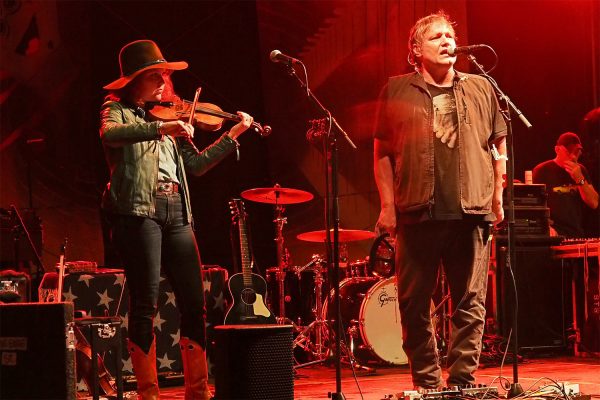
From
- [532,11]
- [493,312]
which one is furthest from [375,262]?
[532,11]

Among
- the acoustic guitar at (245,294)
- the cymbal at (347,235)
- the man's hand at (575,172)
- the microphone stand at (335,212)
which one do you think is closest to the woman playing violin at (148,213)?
the microphone stand at (335,212)

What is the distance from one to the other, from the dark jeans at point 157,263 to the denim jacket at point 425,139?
1.07 m

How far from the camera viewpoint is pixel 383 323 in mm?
7426

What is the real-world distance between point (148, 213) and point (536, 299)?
460 cm

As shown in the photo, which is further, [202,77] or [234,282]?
[202,77]

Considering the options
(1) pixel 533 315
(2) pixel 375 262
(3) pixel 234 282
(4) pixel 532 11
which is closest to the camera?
(2) pixel 375 262

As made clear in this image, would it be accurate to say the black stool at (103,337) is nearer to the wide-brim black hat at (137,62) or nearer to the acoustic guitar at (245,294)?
the wide-brim black hat at (137,62)

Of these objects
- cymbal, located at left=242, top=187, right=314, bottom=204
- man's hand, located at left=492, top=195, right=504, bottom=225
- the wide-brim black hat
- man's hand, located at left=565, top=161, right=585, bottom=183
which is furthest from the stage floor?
the wide-brim black hat

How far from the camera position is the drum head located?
7.36 metres

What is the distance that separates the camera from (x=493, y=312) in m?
7.72

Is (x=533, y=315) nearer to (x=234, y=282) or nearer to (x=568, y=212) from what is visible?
(x=568, y=212)

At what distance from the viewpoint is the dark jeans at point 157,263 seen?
163 inches

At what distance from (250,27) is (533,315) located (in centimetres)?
378

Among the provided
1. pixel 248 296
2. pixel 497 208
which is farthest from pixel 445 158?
pixel 248 296
